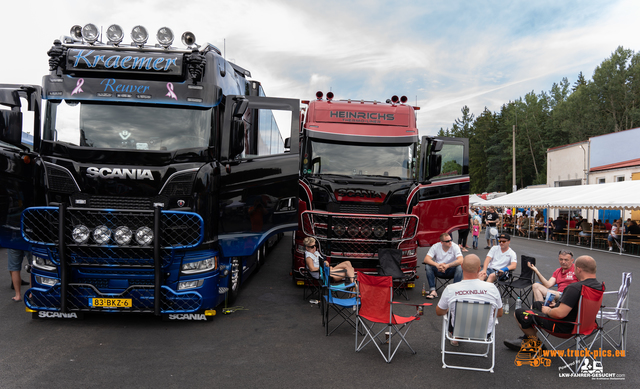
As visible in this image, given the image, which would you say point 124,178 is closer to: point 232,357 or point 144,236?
point 144,236

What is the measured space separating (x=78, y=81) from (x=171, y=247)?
240cm

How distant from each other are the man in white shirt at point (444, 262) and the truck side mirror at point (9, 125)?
6432mm

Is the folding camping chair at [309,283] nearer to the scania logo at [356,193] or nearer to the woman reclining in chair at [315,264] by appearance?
the woman reclining in chair at [315,264]

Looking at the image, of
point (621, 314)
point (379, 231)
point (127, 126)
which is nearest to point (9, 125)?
point (127, 126)

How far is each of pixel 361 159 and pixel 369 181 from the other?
22.9 inches

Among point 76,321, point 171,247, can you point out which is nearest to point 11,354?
point 76,321

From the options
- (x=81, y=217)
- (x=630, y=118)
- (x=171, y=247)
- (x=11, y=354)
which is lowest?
(x=11, y=354)

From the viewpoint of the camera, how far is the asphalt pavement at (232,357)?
383cm

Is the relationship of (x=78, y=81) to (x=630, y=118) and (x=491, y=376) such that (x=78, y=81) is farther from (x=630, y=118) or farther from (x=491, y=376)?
(x=630, y=118)

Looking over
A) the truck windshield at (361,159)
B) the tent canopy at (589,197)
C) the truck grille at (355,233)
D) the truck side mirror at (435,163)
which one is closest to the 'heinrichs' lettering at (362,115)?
the truck windshield at (361,159)

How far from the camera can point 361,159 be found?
25.5ft

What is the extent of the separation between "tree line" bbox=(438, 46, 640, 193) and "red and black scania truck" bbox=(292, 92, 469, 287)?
148ft

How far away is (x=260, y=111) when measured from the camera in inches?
261

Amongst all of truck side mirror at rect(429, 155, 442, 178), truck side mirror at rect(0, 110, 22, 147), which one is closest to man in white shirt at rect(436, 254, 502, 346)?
truck side mirror at rect(429, 155, 442, 178)
